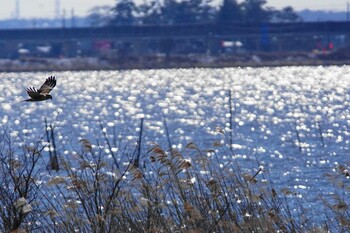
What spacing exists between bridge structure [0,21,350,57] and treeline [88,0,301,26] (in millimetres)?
3692

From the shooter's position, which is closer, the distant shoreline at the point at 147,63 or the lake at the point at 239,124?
the lake at the point at 239,124

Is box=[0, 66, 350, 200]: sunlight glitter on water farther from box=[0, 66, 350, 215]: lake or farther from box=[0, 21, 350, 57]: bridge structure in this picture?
box=[0, 21, 350, 57]: bridge structure

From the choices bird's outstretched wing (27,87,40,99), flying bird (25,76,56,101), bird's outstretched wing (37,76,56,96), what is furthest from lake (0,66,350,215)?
bird's outstretched wing (27,87,40,99)

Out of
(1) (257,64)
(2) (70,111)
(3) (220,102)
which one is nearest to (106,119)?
(2) (70,111)

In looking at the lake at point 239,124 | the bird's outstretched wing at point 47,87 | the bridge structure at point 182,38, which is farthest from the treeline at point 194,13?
the bird's outstretched wing at point 47,87

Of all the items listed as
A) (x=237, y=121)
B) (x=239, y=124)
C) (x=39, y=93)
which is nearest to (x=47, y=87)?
(x=39, y=93)

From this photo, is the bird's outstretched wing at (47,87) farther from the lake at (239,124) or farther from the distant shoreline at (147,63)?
the distant shoreline at (147,63)

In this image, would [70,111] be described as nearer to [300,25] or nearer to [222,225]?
[222,225]

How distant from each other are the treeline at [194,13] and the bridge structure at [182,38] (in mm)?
3692

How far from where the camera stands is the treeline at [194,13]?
538ft

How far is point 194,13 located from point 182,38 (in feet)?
48.2

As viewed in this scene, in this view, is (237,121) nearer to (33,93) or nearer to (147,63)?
(33,93)

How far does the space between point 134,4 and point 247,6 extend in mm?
24224

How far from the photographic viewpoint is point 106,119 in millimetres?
59562
